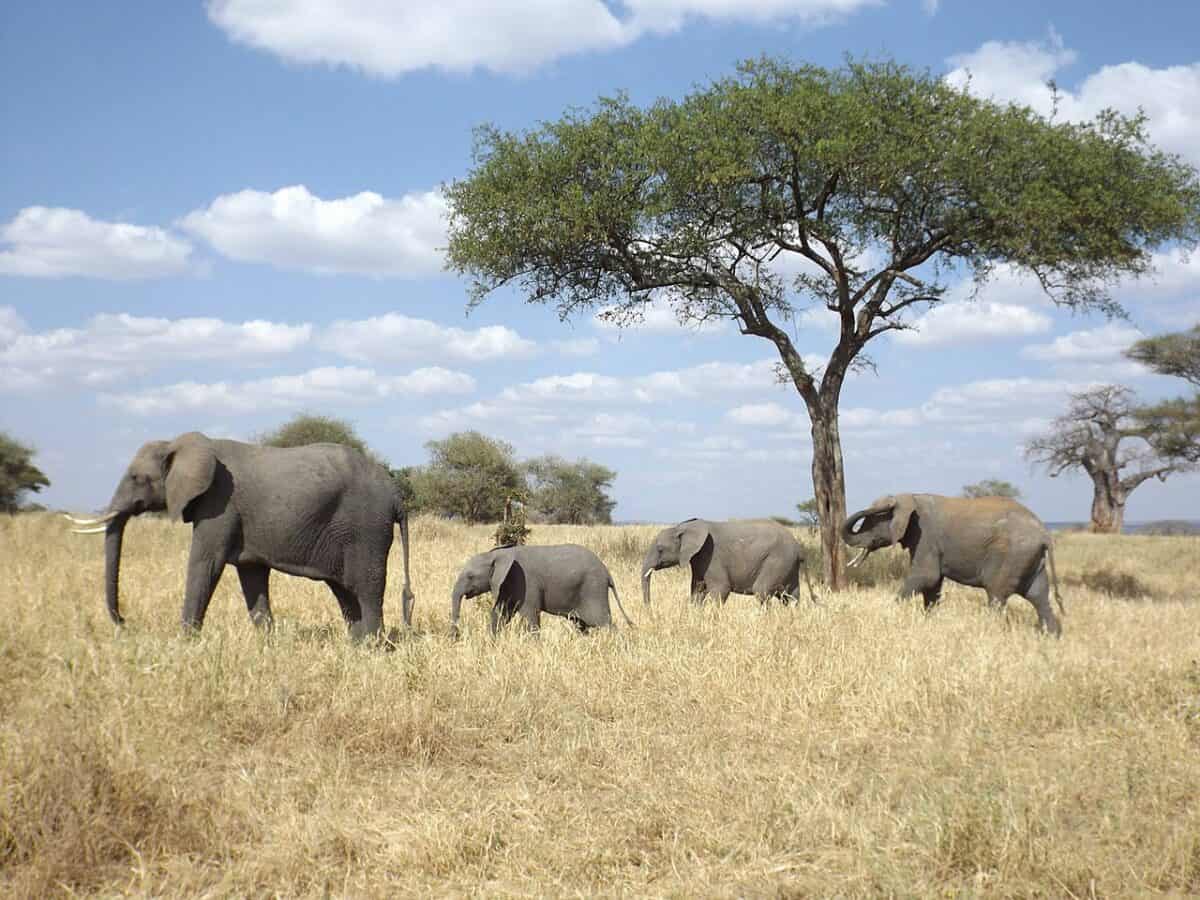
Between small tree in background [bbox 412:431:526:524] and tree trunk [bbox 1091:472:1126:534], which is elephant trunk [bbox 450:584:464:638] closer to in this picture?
small tree in background [bbox 412:431:526:524]

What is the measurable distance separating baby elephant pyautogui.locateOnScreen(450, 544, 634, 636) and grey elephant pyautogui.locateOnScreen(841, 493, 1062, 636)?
17.4 feet

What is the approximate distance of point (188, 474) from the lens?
9164 mm

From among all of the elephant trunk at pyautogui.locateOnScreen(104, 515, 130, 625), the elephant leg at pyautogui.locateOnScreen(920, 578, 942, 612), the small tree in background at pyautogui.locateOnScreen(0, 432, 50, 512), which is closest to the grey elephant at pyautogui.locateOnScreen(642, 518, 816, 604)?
the elephant leg at pyautogui.locateOnScreen(920, 578, 942, 612)

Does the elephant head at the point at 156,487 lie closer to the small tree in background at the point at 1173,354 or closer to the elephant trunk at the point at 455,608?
the elephant trunk at the point at 455,608

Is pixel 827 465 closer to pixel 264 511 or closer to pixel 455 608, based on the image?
pixel 455 608

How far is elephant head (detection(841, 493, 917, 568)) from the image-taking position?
46.3 ft

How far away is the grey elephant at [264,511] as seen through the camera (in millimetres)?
9250

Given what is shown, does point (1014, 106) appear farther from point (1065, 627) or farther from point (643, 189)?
point (1065, 627)

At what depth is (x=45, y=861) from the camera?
4.91 metres

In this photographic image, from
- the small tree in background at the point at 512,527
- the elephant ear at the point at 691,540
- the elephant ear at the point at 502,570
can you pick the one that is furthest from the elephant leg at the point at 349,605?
the small tree in background at the point at 512,527

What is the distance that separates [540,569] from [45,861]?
6.22 meters

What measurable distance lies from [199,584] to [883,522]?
31.4 ft

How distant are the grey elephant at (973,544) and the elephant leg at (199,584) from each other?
903cm

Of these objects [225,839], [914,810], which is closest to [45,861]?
→ [225,839]
